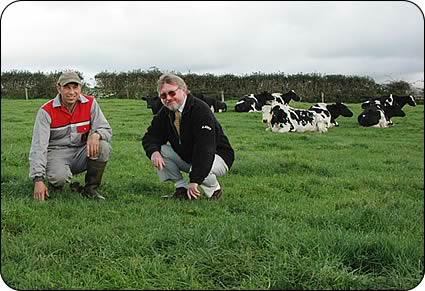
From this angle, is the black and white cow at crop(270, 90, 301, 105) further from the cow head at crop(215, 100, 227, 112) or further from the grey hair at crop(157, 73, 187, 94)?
the cow head at crop(215, 100, 227, 112)

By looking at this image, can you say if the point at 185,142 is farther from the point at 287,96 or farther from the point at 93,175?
the point at 287,96

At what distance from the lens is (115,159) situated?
6445mm

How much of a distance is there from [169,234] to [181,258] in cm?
40

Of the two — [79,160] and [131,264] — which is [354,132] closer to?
[79,160]

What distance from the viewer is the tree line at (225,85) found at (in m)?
3.35

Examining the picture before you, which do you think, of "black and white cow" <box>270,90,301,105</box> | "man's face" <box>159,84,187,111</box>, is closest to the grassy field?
"man's face" <box>159,84,187,111</box>

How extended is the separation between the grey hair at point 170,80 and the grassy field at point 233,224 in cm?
38

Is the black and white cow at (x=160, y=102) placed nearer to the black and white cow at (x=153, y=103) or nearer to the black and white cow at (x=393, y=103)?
the black and white cow at (x=153, y=103)

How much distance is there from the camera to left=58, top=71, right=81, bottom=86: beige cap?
4.34 metres

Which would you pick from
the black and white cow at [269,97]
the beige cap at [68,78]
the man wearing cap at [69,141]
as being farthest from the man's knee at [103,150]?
the black and white cow at [269,97]

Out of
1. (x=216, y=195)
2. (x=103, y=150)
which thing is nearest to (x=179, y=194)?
(x=216, y=195)

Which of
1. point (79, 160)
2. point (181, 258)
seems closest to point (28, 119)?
point (79, 160)

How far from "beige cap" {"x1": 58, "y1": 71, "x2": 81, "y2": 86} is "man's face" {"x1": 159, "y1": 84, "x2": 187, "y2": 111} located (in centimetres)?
70

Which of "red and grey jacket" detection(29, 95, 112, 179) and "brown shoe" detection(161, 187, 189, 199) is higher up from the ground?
"red and grey jacket" detection(29, 95, 112, 179)
